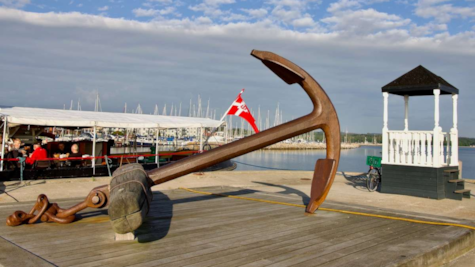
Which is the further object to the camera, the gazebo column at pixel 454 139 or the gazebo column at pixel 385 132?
the gazebo column at pixel 385 132

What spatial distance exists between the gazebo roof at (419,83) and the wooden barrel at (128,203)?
9.28 metres

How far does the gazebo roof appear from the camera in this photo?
11.7m

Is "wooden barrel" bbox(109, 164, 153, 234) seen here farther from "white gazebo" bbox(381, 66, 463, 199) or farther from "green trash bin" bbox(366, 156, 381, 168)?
"green trash bin" bbox(366, 156, 381, 168)

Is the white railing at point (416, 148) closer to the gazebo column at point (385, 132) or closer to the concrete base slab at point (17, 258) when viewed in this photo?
the gazebo column at point (385, 132)

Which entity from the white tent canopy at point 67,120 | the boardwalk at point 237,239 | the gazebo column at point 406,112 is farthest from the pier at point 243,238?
the white tent canopy at point 67,120

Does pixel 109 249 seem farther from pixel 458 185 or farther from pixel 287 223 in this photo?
pixel 458 185

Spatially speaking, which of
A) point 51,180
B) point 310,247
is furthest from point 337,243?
point 51,180

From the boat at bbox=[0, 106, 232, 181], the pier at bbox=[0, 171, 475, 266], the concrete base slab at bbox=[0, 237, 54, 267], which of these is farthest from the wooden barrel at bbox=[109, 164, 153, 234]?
the boat at bbox=[0, 106, 232, 181]

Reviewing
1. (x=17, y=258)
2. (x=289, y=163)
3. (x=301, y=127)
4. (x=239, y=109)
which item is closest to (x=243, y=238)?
(x=301, y=127)

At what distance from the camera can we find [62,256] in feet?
14.4

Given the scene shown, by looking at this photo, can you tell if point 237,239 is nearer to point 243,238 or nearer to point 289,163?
point 243,238

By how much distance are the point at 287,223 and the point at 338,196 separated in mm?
5409

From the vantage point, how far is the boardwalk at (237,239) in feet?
14.5

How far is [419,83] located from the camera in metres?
11.9
